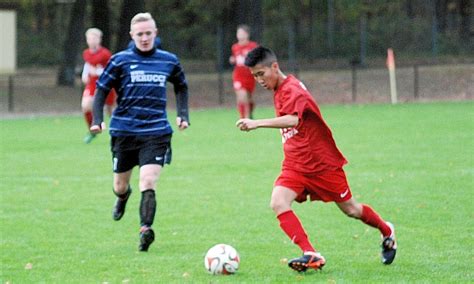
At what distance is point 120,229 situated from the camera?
1102 cm

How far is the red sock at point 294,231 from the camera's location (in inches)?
327

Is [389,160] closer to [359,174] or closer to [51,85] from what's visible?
[359,174]

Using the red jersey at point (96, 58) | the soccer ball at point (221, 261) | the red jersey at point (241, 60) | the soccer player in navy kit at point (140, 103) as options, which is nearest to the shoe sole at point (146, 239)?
the soccer player in navy kit at point (140, 103)

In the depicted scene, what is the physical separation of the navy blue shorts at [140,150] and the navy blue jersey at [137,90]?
56 millimetres

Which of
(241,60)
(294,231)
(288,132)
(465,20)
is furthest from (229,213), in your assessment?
(465,20)

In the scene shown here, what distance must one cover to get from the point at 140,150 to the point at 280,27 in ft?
118

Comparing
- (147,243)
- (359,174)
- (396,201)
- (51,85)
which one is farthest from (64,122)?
(147,243)

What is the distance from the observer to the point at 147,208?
376 inches

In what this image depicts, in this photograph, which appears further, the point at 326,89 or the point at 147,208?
the point at 326,89

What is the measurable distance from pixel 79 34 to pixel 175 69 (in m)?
31.9

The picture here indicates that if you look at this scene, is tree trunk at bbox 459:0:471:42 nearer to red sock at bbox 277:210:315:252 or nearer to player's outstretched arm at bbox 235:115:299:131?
red sock at bbox 277:210:315:252

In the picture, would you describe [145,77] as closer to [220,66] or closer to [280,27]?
[220,66]

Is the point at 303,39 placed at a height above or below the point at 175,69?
below

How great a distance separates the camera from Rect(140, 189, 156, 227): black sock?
9.48m
